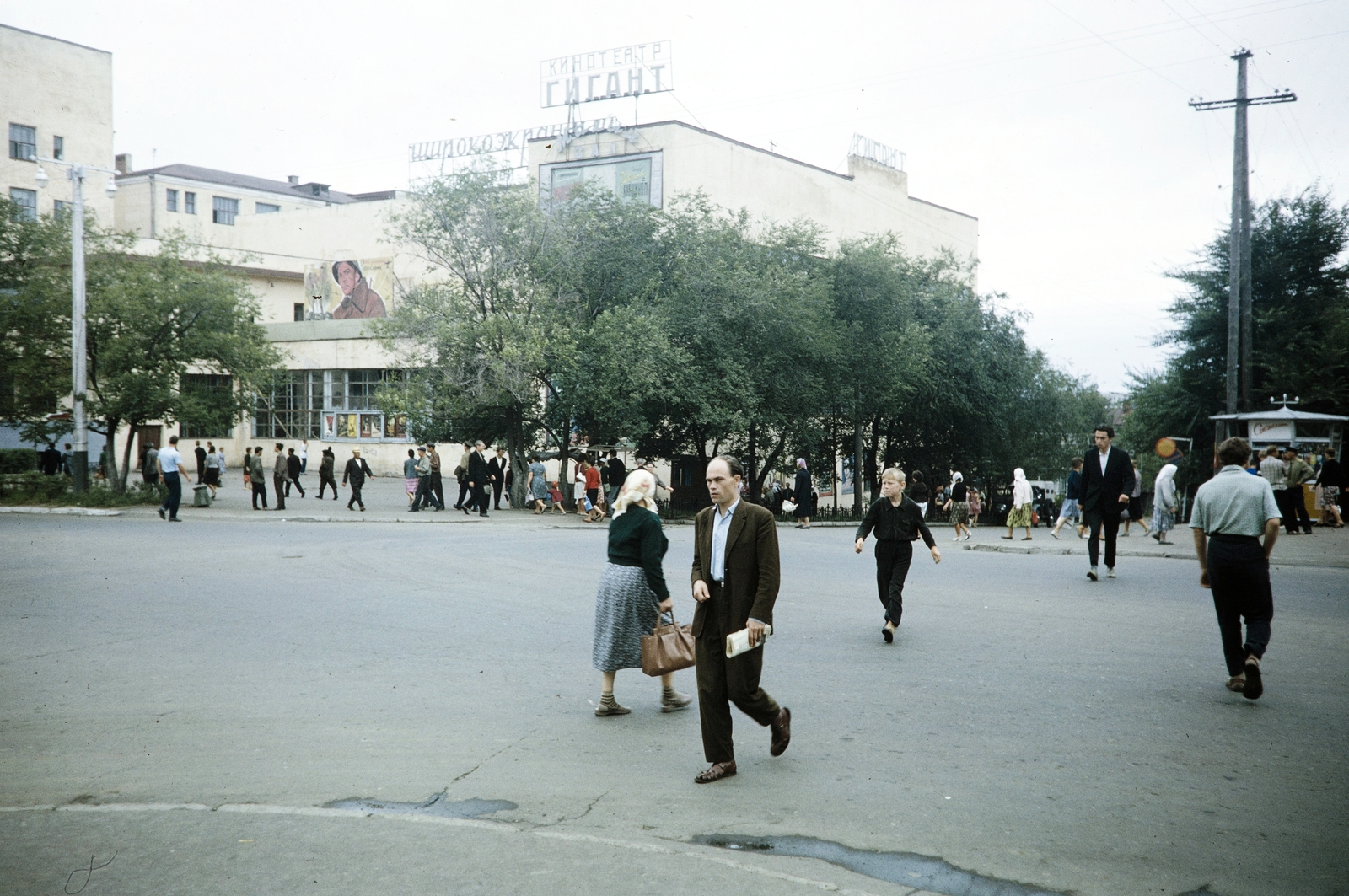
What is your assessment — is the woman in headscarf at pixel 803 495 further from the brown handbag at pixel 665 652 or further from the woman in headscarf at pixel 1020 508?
the brown handbag at pixel 665 652

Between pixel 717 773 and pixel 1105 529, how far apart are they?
9.03m

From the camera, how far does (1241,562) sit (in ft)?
23.3

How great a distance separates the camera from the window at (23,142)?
54.8 m

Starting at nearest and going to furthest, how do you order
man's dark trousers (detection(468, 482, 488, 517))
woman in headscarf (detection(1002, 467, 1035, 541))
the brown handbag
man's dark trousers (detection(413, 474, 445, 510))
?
the brown handbag < woman in headscarf (detection(1002, 467, 1035, 541)) < man's dark trousers (detection(468, 482, 488, 517)) < man's dark trousers (detection(413, 474, 445, 510))

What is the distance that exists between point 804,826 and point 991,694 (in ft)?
9.77

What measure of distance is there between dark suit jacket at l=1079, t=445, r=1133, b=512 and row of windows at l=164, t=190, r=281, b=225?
2941 inches

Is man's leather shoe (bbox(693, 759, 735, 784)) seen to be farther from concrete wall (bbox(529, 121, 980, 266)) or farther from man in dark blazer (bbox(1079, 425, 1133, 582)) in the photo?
concrete wall (bbox(529, 121, 980, 266))

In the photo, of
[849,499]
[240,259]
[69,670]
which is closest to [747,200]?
[849,499]

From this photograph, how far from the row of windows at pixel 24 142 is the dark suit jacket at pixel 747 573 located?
61.3 m

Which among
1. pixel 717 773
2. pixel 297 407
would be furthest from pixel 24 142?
pixel 717 773

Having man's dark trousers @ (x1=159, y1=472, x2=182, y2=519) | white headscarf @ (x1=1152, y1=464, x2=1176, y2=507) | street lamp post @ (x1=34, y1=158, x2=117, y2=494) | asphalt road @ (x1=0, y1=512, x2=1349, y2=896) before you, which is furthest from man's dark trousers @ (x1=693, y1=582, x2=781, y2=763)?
street lamp post @ (x1=34, y1=158, x2=117, y2=494)

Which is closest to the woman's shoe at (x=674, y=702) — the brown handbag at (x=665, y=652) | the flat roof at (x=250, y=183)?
the brown handbag at (x=665, y=652)

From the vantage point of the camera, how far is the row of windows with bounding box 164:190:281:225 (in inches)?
3091

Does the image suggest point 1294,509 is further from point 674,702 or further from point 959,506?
point 674,702
